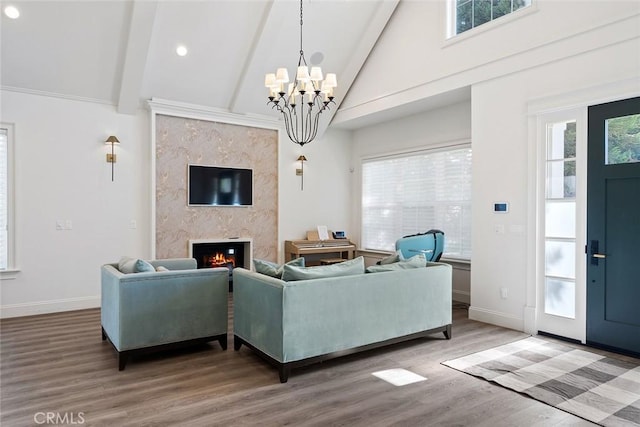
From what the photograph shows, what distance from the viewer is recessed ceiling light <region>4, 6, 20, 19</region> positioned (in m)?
4.72

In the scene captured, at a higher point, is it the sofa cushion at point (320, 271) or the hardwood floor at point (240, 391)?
the sofa cushion at point (320, 271)

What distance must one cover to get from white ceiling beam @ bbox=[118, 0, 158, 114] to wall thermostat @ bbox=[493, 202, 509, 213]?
15.2 feet

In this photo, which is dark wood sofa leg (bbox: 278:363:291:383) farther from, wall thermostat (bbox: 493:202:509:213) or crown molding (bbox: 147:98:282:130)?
crown molding (bbox: 147:98:282:130)

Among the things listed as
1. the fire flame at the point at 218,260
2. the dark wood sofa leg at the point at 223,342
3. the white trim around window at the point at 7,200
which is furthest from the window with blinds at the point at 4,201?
the dark wood sofa leg at the point at 223,342

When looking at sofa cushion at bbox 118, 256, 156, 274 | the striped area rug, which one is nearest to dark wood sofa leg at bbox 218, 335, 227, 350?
sofa cushion at bbox 118, 256, 156, 274

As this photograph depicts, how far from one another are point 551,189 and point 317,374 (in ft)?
10.2

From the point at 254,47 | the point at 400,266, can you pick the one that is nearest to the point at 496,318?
the point at 400,266

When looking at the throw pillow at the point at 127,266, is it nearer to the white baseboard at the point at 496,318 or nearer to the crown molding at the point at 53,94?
the crown molding at the point at 53,94

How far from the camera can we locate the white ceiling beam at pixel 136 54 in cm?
498

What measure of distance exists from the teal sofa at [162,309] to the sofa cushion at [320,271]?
92 cm

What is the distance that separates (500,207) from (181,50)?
460 centimetres

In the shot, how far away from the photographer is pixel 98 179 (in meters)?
5.89

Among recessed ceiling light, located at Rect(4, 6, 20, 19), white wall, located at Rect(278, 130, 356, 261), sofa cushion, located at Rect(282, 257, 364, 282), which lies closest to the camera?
sofa cushion, located at Rect(282, 257, 364, 282)

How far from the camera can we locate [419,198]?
7.04 metres
